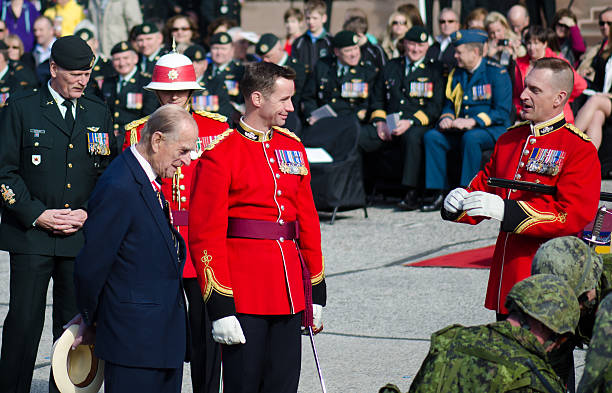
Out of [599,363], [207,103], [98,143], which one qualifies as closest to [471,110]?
[207,103]

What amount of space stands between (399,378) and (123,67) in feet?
23.4

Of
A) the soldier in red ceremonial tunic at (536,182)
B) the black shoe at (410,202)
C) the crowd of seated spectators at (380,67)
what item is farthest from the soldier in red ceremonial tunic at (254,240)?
the black shoe at (410,202)

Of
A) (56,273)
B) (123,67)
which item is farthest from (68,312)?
(123,67)

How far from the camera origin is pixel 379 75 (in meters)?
12.2

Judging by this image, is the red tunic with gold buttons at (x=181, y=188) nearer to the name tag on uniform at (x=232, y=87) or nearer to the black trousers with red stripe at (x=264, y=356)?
the black trousers with red stripe at (x=264, y=356)

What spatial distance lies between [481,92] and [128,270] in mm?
7670

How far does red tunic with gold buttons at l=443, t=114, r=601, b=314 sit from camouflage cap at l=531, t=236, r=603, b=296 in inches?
35.5

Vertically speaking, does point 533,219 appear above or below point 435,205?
above

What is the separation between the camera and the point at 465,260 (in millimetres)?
8969

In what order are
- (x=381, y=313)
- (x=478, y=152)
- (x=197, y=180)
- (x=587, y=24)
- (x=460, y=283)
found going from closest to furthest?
(x=197, y=180) < (x=381, y=313) < (x=460, y=283) < (x=478, y=152) < (x=587, y=24)

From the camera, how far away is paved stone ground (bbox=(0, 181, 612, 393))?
6.29 metres

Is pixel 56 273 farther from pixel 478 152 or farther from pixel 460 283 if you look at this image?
pixel 478 152

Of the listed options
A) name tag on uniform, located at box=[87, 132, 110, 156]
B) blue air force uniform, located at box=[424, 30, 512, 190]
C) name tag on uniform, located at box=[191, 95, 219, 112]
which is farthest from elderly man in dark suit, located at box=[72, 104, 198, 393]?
name tag on uniform, located at box=[191, 95, 219, 112]

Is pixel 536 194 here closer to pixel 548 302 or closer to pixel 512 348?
pixel 548 302
